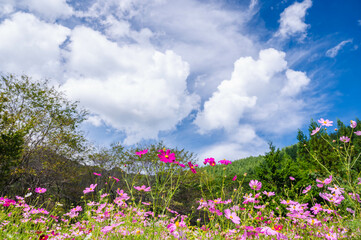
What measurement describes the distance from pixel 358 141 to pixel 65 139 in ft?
73.3

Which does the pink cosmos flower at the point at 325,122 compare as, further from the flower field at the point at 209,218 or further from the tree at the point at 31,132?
the tree at the point at 31,132

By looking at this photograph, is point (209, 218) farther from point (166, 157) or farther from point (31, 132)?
point (31, 132)

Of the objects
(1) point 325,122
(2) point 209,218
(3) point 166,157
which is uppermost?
(1) point 325,122

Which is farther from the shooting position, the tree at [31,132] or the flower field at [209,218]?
the tree at [31,132]

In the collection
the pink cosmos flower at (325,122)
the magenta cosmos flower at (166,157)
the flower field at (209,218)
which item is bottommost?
the flower field at (209,218)

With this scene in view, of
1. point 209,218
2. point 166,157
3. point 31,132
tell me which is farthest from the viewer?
point 31,132

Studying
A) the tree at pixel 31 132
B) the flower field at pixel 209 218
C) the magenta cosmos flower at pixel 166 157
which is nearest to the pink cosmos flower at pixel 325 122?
the flower field at pixel 209 218

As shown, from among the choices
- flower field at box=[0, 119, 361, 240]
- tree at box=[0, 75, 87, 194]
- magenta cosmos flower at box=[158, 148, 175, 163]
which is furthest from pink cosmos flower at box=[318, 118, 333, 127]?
tree at box=[0, 75, 87, 194]

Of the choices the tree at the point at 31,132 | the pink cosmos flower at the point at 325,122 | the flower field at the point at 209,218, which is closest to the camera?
the flower field at the point at 209,218

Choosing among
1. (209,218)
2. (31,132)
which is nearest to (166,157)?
(209,218)

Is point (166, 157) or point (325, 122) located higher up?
point (325, 122)

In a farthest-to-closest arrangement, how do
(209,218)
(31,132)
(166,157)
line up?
(31,132)
(209,218)
(166,157)

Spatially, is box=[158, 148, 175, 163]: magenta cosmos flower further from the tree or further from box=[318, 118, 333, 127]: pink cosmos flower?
the tree

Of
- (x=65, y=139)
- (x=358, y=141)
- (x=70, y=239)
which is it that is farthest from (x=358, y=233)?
(x=358, y=141)
